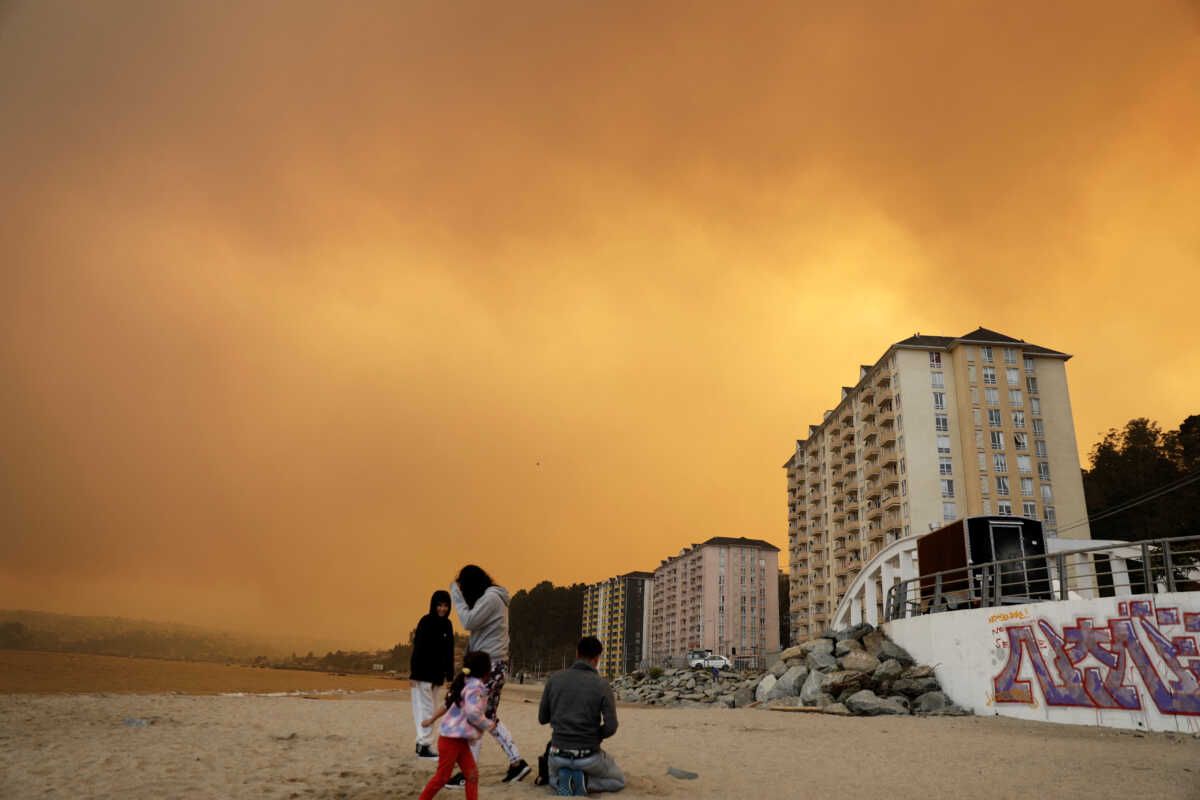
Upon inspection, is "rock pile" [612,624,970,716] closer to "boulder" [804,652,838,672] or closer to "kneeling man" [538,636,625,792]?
"boulder" [804,652,838,672]

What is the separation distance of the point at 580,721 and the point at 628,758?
3.19 m

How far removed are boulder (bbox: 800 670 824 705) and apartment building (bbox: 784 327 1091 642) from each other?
1846 inches

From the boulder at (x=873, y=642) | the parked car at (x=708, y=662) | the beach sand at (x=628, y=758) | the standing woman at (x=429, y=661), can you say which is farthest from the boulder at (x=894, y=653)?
the parked car at (x=708, y=662)

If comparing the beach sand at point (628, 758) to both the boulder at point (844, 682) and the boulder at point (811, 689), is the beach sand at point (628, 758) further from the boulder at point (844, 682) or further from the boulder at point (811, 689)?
the boulder at point (811, 689)

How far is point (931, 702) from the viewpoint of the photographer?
56.3ft

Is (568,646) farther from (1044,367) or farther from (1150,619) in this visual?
(1150,619)

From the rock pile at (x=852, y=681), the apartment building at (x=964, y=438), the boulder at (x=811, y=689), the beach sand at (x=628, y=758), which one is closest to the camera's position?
the beach sand at (x=628, y=758)

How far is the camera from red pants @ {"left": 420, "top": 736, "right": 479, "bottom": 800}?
564 centimetres

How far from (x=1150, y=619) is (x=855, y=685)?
7.47 meters

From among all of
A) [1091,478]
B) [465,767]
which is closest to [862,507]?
[1091,478]

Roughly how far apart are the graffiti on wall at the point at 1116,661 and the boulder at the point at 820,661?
18.1 ft

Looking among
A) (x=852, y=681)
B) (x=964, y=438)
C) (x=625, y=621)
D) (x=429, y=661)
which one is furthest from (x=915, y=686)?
(x=625, y=621)

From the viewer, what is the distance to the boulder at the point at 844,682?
18.8 m

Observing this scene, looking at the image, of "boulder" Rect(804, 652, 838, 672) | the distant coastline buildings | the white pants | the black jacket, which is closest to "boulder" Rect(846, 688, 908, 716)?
"boulder" Rect(804, 652, 838, 672)
